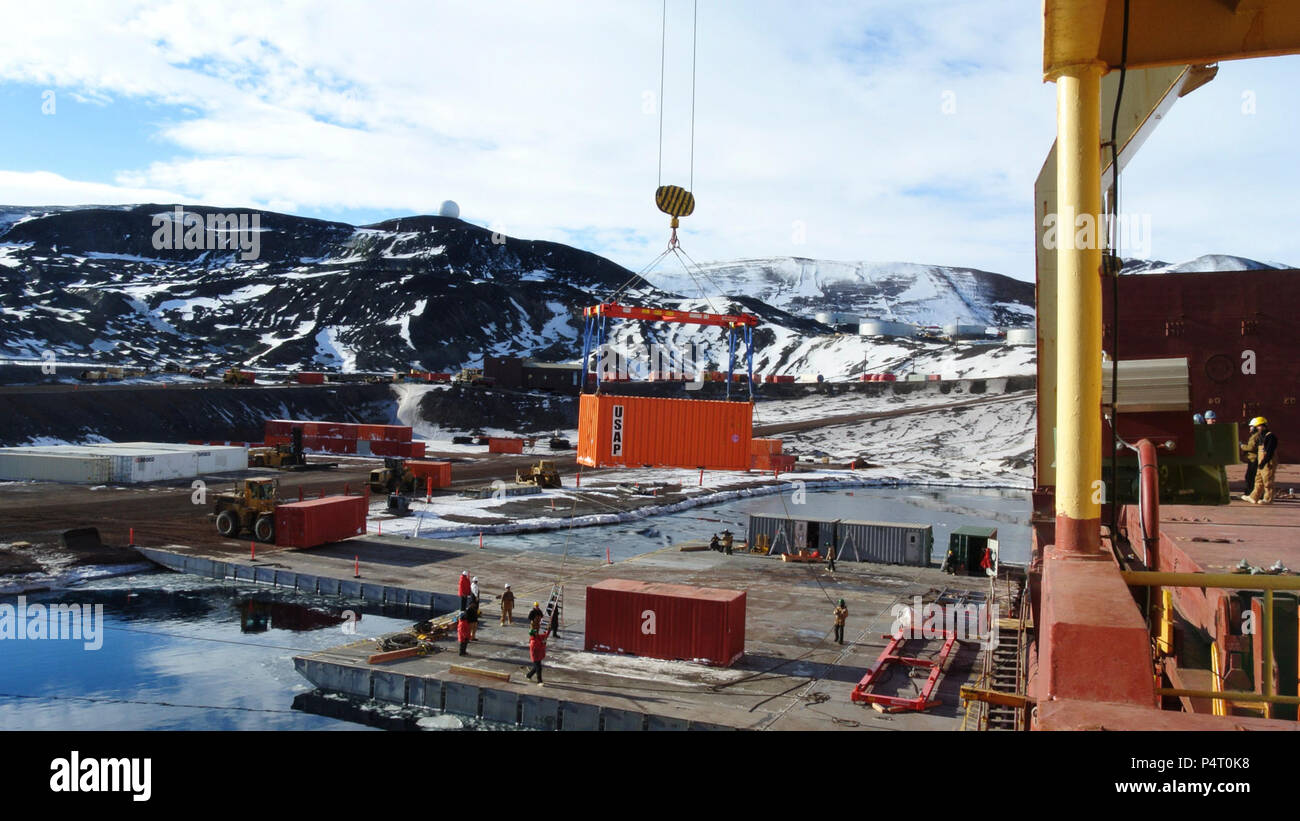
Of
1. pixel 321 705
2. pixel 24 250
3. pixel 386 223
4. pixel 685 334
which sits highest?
pixel 386 223

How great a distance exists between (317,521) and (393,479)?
52.5ft

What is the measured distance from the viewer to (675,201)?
81.8 ft

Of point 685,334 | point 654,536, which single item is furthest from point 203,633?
point 685,334

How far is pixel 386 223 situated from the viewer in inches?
7721

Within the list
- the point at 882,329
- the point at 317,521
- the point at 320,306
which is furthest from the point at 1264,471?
the point at 882,329

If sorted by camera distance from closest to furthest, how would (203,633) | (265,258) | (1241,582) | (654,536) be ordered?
(1241,582)
(203,633)
(654,536)
(265,258)

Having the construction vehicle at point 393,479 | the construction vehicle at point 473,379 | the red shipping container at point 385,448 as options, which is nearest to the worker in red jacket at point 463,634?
the construction vehicle at point 393,479

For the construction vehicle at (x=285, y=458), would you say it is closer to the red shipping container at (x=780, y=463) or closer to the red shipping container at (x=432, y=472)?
the red shipping container at (x=432, y=472)

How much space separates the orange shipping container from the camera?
86.7 ft

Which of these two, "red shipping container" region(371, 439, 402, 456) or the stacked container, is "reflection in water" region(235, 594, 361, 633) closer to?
"red shipping container" region(371, 439, 402, 456)

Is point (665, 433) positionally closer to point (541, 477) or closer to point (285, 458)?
point (541, 477)

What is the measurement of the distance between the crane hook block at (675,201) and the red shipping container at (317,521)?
23.6 metres
